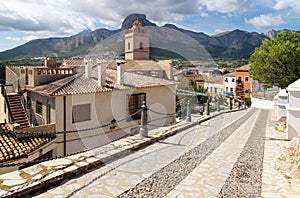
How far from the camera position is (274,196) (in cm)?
342

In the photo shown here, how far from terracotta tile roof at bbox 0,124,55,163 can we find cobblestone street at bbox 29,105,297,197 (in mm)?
6697

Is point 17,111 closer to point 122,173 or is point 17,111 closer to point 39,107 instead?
point 39,107

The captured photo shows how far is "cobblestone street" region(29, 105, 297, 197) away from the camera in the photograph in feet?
11.2

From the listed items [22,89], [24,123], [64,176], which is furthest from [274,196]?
[22,89]

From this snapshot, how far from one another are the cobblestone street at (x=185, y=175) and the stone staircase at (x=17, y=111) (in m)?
11.6

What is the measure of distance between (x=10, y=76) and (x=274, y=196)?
21177 millimetres

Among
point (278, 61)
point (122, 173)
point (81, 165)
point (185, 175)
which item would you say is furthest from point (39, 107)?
point (278, 61)

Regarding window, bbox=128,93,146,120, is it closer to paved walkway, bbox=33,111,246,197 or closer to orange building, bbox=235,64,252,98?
paved walkway, bbox=33,111,246,197

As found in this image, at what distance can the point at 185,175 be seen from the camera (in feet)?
13.3

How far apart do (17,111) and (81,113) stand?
5.56 m

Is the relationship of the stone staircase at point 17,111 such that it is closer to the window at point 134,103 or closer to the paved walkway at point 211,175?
the window at point 134,103

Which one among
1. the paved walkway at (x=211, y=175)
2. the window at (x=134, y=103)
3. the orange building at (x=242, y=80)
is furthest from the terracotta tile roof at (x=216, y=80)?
the paved walkway at (x=211, y=175)

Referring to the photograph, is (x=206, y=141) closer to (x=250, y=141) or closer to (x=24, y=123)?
(x=250, y=141)

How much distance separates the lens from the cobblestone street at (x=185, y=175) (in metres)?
3.41
